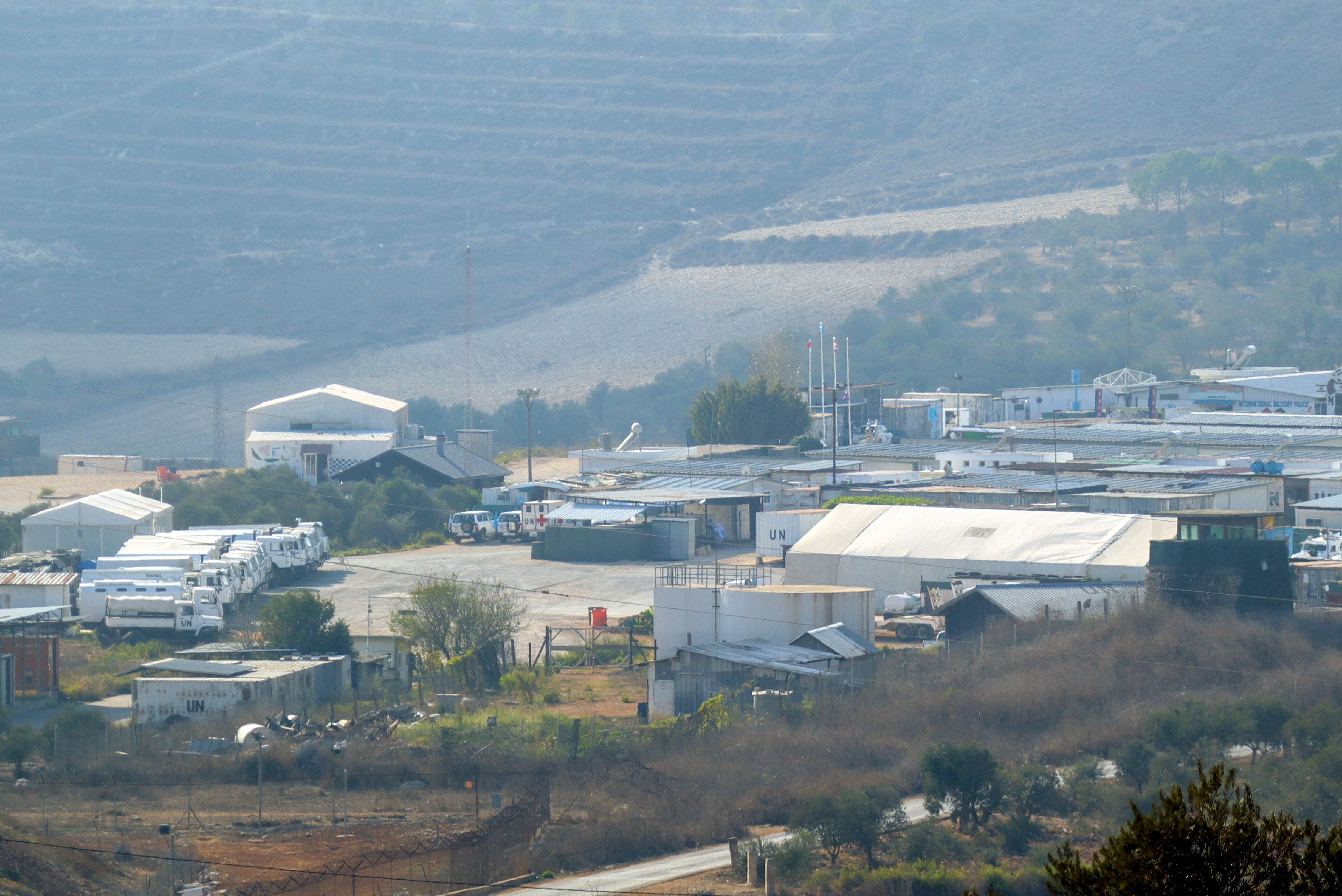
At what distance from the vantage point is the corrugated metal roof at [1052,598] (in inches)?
920

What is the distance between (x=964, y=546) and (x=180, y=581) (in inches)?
537

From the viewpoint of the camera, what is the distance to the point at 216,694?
66.1ft

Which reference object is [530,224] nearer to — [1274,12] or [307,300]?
[307,300]

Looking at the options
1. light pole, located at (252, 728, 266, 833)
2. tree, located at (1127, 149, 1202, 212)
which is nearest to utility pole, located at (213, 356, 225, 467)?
light pole, located at (252, 728, 266, 833)

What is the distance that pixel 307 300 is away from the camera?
120m

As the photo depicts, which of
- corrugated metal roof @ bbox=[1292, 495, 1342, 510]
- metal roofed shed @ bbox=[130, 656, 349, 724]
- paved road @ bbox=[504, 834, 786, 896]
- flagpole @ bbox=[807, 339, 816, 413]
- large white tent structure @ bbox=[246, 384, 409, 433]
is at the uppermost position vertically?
flagpole @ bbox=[807, 339, 816, 413]

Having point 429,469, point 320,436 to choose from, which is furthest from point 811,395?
point 320,436

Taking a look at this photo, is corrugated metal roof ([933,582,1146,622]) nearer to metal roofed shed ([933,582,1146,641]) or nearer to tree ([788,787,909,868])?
metal roofed shed ([933,582,1146,641])

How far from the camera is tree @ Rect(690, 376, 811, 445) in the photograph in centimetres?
5484

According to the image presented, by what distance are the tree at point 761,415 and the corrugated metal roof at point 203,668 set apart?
1340 inches

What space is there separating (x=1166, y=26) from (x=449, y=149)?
254ft

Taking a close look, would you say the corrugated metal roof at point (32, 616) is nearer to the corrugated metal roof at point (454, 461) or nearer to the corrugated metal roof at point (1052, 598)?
the corrugated metal roof at point (1052, 598)

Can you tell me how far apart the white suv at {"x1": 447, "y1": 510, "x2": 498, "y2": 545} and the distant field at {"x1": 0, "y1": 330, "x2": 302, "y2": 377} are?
207 feet

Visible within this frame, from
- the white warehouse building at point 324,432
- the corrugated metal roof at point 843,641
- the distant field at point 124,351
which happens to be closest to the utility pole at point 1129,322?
the white warehouse building at point 324,432
